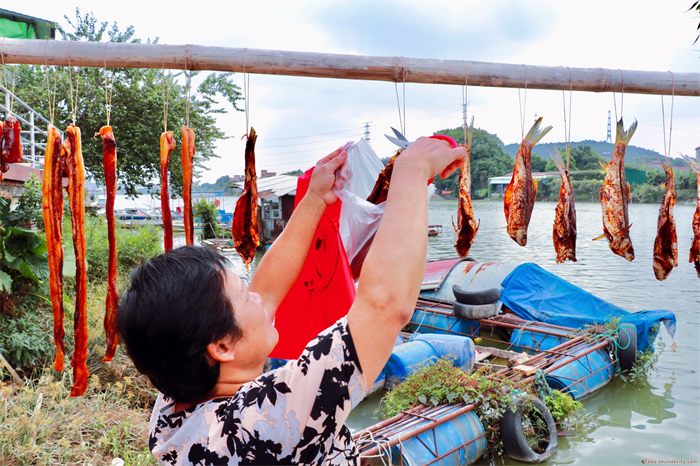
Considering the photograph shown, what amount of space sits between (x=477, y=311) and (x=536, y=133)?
9232 millimetres

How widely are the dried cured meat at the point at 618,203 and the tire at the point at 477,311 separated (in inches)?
342

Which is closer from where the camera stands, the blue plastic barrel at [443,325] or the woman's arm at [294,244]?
the woman's arm at [294,244]

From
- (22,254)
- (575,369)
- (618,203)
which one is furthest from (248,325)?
(575,369)

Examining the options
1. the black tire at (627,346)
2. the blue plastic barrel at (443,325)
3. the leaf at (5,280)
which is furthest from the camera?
the blue plastic barrel at (443,325)

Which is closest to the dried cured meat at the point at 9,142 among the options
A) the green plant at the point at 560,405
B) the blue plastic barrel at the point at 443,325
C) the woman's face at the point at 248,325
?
the woman's face at the point at 248,325

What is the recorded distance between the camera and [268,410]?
1233 millimetres

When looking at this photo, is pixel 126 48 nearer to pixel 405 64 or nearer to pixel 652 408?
pixel 405 64

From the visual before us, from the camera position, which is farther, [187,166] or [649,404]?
[649,404]

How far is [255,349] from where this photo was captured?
1480mm

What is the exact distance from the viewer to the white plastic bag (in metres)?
2.19

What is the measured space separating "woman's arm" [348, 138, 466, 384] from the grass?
4901 mm

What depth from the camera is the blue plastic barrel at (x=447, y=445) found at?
5.67 m

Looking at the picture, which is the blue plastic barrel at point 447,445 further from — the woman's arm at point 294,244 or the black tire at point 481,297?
the black tire at point 481,297

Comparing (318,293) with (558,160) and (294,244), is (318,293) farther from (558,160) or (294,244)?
(558,160)
